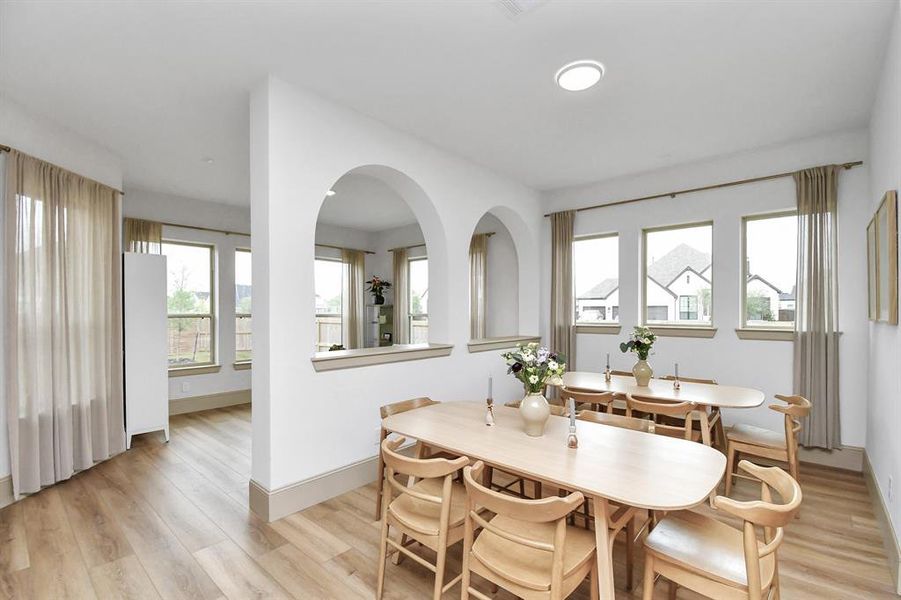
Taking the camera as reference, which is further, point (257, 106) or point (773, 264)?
point (773, 264)

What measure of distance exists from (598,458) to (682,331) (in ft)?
10.9

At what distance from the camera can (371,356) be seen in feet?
11.3

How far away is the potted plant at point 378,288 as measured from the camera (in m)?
7.77

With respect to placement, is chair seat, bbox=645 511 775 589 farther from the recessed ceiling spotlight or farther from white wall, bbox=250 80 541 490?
the recessed ceiling spotlight

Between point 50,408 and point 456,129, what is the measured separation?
413 centimetres

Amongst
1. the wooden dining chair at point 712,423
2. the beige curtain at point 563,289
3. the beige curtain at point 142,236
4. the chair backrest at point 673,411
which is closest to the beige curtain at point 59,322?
the beige curtain at point 142,236

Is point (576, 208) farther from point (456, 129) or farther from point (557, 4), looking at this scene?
point (557, 4)

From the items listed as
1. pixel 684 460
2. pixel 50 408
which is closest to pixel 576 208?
pixel 684 460

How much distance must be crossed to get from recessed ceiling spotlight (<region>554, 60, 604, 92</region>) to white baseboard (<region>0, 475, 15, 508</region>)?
195 inches

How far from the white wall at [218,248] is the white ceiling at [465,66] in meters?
1.69

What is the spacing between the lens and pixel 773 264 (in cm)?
416

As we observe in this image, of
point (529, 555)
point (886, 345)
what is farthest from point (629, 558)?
point (886, 345)

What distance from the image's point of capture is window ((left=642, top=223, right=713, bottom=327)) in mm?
4562

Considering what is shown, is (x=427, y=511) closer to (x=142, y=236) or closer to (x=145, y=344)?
(x=145, y=344)
